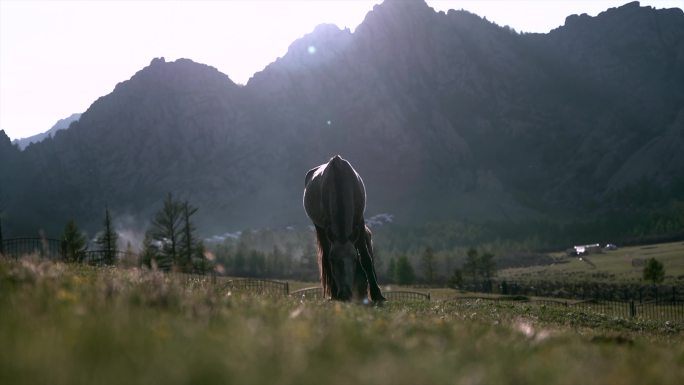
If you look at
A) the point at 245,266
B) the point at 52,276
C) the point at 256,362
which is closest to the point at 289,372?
the point at 256,362

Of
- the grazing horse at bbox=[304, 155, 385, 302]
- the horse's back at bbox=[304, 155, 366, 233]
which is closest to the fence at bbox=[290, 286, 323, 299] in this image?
the grazing horse at bbox=[304, 155, 385, 302]

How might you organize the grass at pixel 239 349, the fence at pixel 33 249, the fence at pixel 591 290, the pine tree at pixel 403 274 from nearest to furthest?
1. the grass at pixel 239 349
2. the fence at pixel 33 249
3. the fence at pixel 591 290
4. the pine tree at pixel 403 274

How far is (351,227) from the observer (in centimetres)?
1515

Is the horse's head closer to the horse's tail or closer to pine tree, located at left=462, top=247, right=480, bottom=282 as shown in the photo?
the horse's tail

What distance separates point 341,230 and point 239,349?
11.5 metres

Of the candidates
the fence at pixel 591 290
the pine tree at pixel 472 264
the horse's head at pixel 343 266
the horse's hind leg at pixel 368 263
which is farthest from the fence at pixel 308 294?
the pine tree at pixel 472 264

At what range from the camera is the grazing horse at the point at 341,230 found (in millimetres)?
14328

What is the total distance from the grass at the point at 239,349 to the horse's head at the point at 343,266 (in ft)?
25.6

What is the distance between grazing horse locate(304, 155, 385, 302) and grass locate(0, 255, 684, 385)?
798 cm

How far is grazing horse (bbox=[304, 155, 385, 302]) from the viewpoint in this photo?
47.0 ft

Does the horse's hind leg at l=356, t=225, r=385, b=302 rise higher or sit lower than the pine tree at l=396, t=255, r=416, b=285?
higher

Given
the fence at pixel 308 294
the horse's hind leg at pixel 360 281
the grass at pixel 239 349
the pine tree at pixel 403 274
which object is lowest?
the pine tree at pixel 403 274

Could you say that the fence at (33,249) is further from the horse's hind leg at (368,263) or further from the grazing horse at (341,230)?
the horse's hind leg at (368,263)

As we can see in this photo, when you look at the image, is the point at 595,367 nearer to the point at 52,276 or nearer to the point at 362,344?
the point at 362,344
